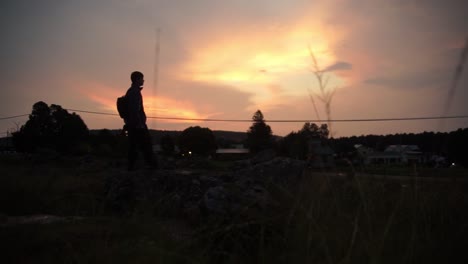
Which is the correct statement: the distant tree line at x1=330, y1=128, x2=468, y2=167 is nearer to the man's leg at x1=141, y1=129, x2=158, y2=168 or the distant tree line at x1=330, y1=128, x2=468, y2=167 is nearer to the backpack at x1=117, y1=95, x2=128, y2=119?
the man's leg at x1=141, y1=129, x2=158, y2=168

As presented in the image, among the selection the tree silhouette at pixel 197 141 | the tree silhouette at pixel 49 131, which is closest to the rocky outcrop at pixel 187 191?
the tree silhouette at pixel 49 131

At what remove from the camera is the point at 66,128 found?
50906mm

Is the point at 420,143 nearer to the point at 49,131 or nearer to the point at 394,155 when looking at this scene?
the point at 394,155

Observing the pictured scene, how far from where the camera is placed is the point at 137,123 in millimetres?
6477

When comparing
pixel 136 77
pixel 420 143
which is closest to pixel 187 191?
pixel 136 77

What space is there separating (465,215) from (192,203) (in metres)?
3.17

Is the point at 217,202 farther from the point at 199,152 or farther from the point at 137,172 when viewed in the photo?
the point at 199,152

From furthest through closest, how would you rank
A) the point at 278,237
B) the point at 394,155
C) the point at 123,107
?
the point at 123,107 < the point at 394,155 < the point at 278,237

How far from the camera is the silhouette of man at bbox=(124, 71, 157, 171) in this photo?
6441 mm

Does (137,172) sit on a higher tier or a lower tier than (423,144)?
lower

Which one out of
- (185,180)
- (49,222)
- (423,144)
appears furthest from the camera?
(185,180)

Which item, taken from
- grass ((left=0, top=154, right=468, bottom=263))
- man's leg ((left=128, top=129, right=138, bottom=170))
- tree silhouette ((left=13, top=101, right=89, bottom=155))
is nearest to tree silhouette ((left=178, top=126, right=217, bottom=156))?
tree silhouette ((left=13, top=101, right=89, bottom=155))

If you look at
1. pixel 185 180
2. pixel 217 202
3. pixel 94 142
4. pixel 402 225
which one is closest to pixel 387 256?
pixel 402 225

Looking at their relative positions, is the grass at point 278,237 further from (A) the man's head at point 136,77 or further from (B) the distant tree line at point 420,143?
(A) the man's head at point 136,77
